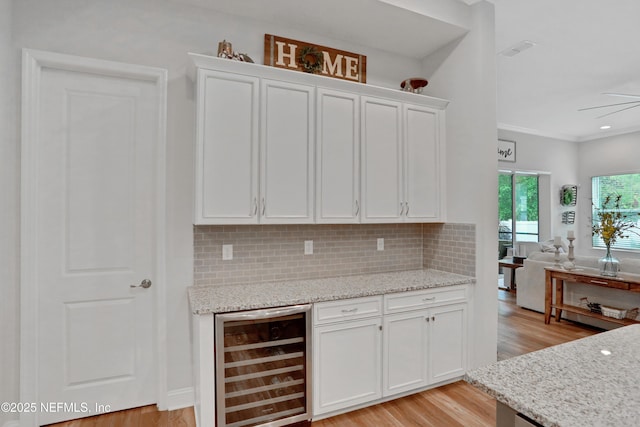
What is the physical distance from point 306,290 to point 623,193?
8.27 m

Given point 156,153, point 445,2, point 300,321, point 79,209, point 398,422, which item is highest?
point 445,2

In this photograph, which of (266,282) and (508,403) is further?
(266,282)

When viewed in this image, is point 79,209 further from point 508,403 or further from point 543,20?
point 543,20

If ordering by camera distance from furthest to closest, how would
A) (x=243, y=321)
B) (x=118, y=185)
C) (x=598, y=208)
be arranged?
(x=598, y=208) → (x=118, y=185) → (x=243, y=321)

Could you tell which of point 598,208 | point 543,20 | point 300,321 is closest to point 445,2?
point 543,20

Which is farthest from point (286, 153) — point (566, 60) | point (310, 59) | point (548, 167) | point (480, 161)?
point (548, 167)

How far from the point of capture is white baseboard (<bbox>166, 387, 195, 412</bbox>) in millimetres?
2443

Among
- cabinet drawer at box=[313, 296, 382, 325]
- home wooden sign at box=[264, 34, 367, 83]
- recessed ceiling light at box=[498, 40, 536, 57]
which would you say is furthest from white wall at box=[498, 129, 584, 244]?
cabinet drawer at box=[313, 296, 382, 325]

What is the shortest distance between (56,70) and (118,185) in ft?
2.77

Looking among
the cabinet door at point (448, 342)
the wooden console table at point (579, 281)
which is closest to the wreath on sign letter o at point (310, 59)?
the cabinet door at point (448, 342)

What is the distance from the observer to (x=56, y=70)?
7.41 feet

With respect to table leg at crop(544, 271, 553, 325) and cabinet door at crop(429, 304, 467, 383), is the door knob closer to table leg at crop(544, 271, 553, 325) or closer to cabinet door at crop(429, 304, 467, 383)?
cabinet door at crop(429, 304, 467, 383)

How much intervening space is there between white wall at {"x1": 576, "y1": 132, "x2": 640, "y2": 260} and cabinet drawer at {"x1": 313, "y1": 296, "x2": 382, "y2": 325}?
7748 mm

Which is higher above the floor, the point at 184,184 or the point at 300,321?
the point at 184,184
